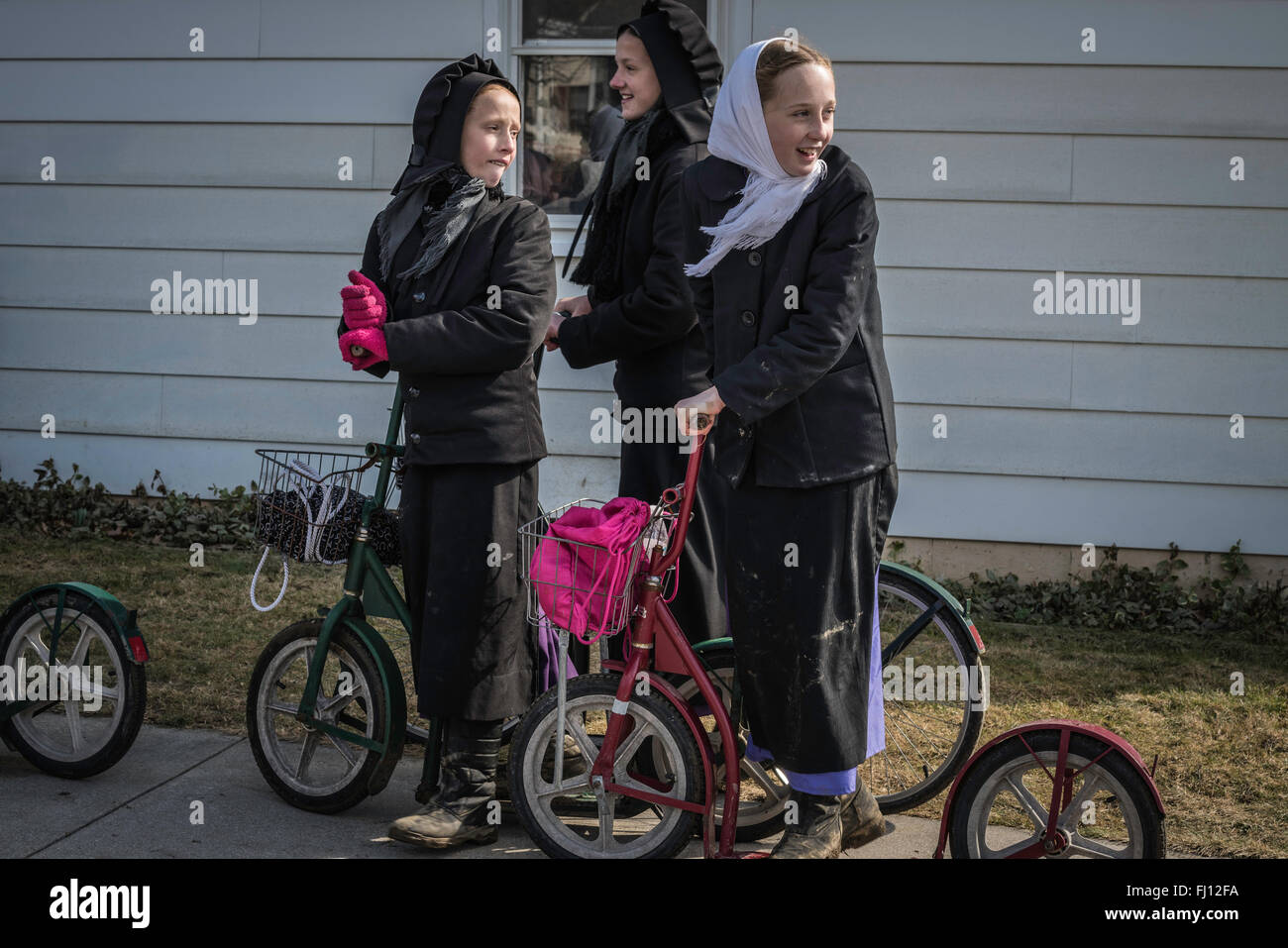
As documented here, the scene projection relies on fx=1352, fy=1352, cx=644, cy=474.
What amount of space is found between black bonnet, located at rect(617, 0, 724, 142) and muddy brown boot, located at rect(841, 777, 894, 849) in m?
1.88

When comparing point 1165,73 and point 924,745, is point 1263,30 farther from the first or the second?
point 924,745

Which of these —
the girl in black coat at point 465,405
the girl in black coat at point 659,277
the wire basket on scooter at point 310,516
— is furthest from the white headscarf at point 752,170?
the wire basket on scooter at point 310,516

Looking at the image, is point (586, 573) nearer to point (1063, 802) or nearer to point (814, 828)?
point (814, 828)

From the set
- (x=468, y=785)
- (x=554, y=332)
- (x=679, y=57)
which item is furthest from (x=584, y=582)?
(x=679, y=57)

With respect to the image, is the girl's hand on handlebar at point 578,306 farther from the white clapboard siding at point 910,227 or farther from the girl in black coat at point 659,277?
the white clapboard siding at point 910,227

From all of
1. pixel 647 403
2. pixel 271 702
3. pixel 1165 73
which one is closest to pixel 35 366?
pixel 271 702

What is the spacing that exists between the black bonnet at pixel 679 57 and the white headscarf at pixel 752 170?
0.70 meters

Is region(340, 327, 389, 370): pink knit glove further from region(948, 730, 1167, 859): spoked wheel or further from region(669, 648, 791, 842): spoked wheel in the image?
region(948, 730, 1167, 859): spoked wheel

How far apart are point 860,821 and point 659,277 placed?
1.56 m

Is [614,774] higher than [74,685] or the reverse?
the reverse

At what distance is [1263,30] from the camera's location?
634 cm

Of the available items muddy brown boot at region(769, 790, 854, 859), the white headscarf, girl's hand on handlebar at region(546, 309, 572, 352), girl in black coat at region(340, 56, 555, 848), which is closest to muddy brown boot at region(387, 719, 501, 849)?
girl in black coat at region(340, 56, 555, 848)

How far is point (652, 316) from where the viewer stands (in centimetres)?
380

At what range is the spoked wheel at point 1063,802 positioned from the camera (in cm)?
300
